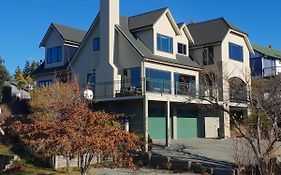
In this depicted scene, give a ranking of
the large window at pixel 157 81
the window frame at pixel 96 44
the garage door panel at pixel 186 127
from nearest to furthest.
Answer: the large window at pixel 157 81 < the window frame at pixel 96 44 < the garage door panel at pixel 186 127

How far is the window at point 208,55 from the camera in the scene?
37.9 meters

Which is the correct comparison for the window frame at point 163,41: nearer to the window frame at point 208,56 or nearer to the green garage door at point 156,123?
the window frame at point 208,56

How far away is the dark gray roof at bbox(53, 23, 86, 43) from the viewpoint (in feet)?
130

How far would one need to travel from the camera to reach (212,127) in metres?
38.8

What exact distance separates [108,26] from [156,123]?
904 cm

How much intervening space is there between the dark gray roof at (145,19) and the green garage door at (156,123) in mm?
7232

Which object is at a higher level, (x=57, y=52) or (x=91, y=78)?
(x=57, y=52)

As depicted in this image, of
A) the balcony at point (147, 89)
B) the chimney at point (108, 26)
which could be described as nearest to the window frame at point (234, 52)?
the balcony at point (147, 89)

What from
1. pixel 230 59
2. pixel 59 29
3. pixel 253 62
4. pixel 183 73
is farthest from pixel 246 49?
pixel 59 29

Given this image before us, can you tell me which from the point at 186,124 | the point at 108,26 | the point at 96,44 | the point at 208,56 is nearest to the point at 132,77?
the point at 108,26

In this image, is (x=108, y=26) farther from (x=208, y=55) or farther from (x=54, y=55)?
(x=208, y=55)

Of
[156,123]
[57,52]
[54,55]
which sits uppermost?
[57,52]

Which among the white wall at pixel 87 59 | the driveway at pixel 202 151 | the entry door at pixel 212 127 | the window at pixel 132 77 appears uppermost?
the white wall at pixel 87 59

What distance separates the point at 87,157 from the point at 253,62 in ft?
145
